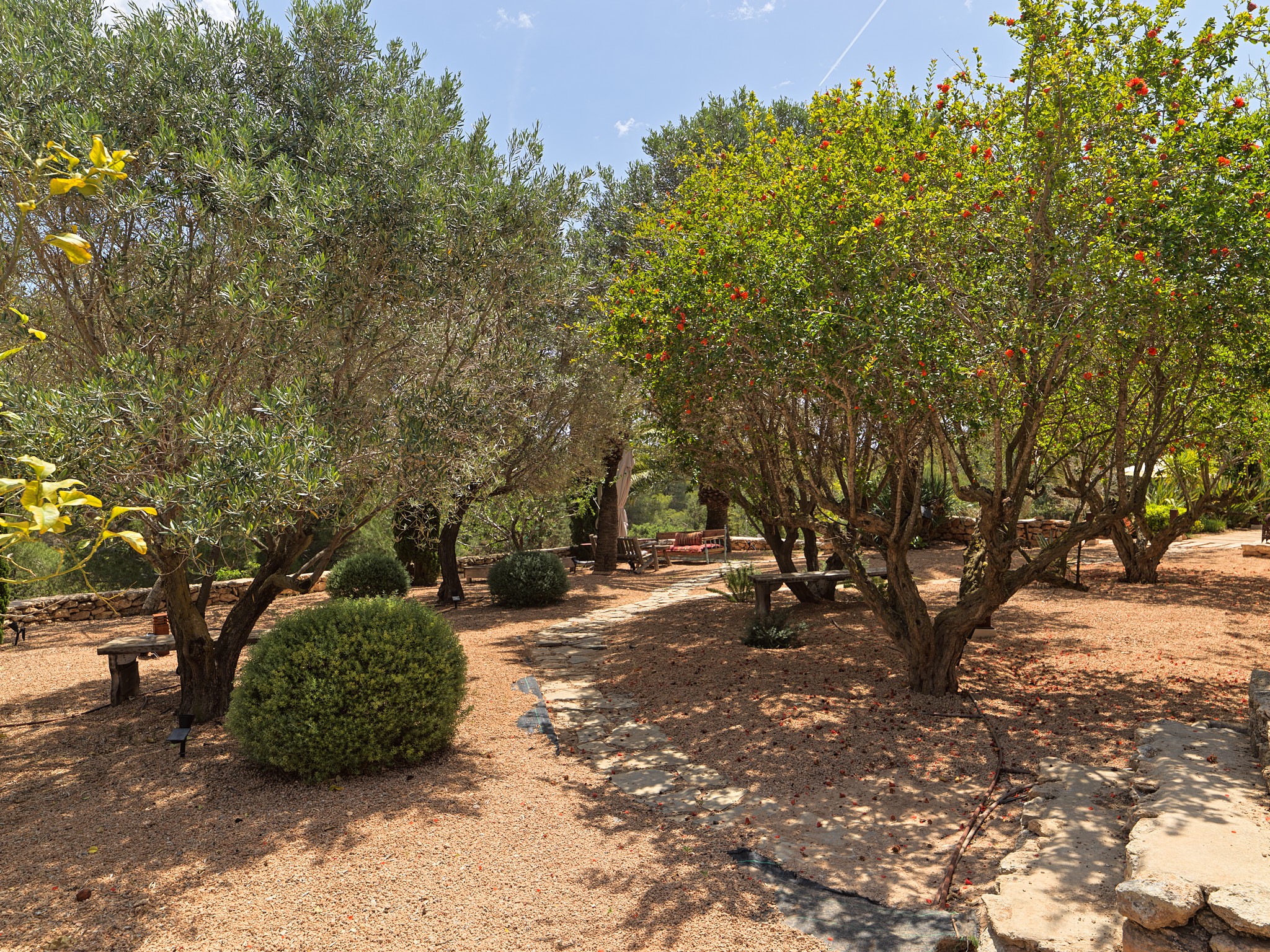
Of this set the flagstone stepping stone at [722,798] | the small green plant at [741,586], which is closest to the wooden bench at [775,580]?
the small green plant at [741,586]

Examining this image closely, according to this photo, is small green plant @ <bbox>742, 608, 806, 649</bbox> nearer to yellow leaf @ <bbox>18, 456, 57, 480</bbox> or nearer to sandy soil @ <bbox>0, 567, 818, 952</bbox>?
sandy soil @ <bbox>0, 567, 818, 952</bbox>

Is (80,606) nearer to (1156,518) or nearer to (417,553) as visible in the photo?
(417,553)

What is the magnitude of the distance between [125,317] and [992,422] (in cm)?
633

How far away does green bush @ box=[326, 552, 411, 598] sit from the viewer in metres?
13.5

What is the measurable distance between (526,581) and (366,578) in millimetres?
2963

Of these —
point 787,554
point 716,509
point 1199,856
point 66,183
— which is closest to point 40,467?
point 66,183

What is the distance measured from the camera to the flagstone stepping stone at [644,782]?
5.33 m

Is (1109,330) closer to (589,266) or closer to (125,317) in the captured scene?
(589,266)

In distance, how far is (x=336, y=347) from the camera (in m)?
5.82

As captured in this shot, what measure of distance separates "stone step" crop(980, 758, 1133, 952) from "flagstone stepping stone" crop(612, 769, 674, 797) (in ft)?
7.28

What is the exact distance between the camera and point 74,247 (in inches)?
57.2

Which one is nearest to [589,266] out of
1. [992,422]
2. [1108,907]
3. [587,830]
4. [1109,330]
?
[992,422]

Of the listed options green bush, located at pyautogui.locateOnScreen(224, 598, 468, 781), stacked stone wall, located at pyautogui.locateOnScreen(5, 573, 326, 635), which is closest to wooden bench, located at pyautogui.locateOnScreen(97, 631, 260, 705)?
green bush, located at pyautogui.locateOnScreen(224, 598, 468, 781)

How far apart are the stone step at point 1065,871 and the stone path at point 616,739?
1.79 metres
